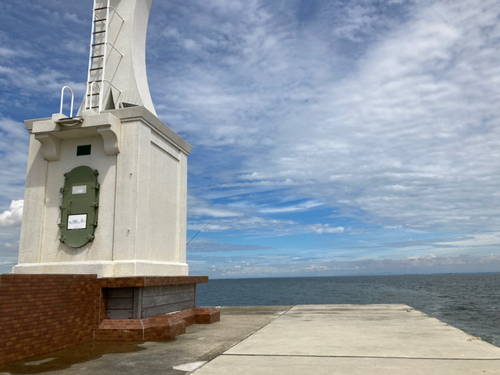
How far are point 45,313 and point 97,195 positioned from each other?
11.4 ft

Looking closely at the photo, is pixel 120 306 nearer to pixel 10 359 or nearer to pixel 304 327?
pixel 10 359

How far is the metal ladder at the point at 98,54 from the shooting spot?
11.6 m

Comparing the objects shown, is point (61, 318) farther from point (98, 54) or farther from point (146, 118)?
point (98, 54)

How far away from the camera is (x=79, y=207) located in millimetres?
10234

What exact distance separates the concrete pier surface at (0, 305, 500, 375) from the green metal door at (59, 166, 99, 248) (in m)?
2.81

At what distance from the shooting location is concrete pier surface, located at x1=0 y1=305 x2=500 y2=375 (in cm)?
622

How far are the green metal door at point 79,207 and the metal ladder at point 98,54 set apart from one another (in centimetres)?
201

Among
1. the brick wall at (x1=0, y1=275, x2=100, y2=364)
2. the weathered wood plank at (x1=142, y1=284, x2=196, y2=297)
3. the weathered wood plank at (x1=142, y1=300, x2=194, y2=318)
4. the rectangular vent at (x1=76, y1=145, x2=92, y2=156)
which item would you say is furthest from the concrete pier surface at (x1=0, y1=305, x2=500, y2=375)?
the rectangular vent at (x1=76, y1=145, x2=92, y2=156)

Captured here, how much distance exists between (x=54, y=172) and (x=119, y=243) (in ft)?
9.05

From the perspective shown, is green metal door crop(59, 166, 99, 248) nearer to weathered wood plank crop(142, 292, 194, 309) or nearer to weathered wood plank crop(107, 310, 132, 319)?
weathered wood plank crop(107, 310, 132, 319)

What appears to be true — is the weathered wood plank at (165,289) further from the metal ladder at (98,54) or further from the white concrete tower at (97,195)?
the metal ladder at (98,54)

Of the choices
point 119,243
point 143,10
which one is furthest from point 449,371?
point 143,10

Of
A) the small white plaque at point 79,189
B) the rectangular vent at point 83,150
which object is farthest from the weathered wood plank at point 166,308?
the rectangular vent at point 83,150

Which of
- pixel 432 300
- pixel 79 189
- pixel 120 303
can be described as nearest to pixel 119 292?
pixel 120 303
